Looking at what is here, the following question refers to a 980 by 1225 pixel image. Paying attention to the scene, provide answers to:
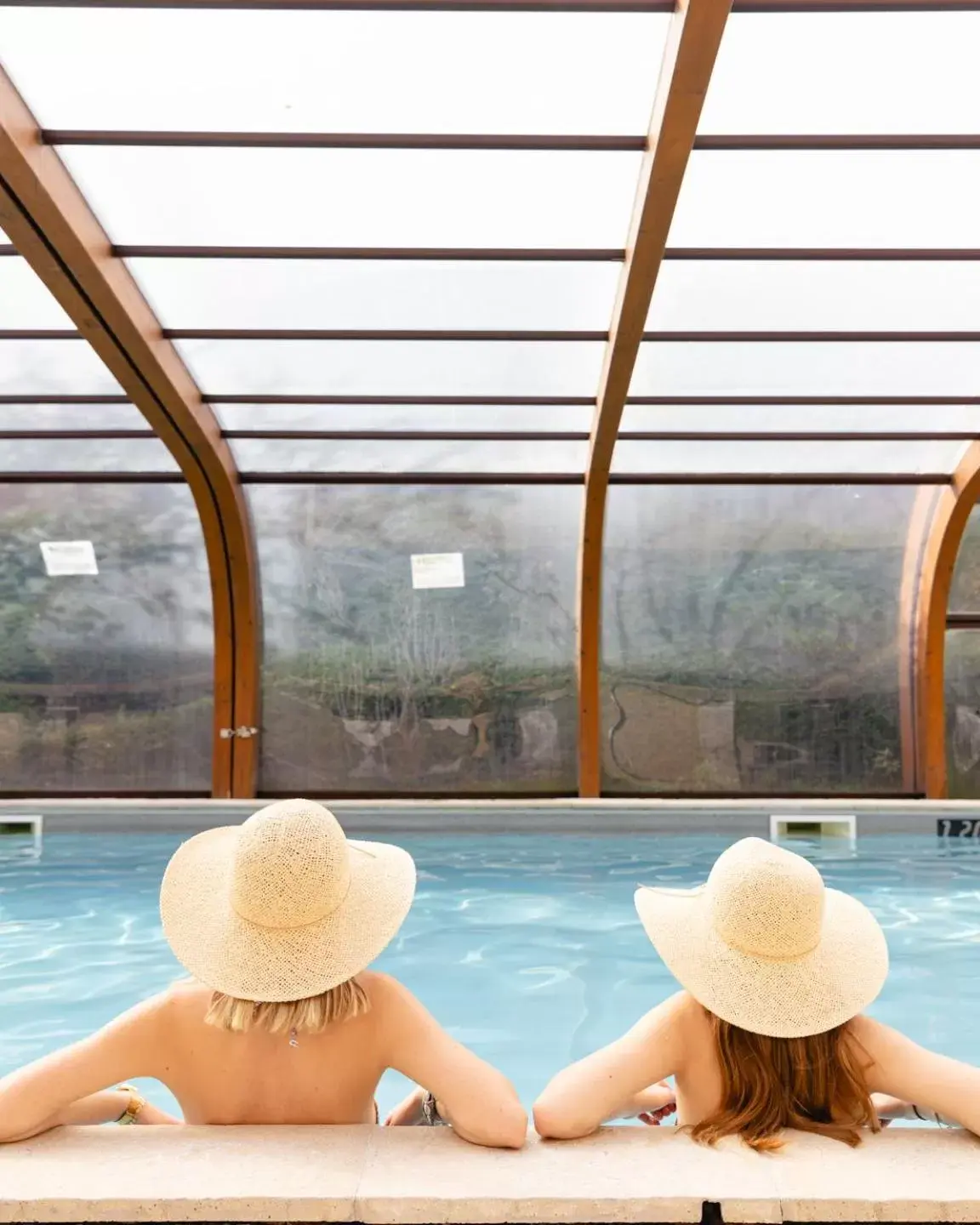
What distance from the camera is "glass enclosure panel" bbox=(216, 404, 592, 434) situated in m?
9.15

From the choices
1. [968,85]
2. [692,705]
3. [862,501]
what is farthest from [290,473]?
[968,85]

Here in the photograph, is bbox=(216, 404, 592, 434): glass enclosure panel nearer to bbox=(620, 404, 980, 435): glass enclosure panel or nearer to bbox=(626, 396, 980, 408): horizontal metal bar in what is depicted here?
bbox=(620, 404, 980, 435): glass enclosure panel

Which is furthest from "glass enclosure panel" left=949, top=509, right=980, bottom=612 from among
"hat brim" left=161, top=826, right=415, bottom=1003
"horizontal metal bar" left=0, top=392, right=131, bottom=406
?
"hat brim" left=161, top=826, right=415, bottom=1003

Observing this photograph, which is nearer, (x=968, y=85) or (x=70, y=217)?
(x=968, y=85)

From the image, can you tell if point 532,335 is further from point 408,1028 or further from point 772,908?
point 408,1028

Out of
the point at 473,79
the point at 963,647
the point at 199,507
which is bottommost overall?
the point at 963,647

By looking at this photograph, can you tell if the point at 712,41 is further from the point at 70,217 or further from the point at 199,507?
the point at 199,507

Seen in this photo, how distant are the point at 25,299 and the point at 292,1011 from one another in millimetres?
7095

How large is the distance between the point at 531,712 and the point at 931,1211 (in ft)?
29.0

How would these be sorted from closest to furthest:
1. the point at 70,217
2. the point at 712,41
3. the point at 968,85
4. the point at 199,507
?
the point at 712,41 → the point at 968,85 → the point at 70,217 → the point at 199,507

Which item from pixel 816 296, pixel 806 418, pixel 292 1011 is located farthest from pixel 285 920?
pixel 806 418

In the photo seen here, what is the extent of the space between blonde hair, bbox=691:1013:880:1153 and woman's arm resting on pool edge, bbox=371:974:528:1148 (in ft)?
1.13

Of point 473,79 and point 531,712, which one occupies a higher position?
point 473,79

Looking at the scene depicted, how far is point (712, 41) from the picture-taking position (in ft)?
16.8
